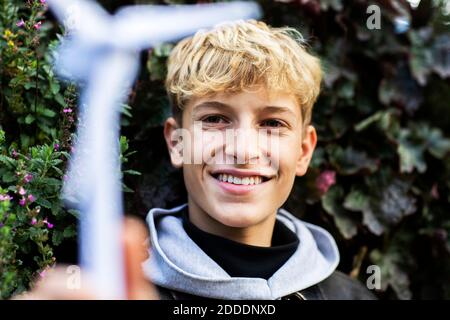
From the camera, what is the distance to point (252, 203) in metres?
1.37

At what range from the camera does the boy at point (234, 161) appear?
52.9 inches

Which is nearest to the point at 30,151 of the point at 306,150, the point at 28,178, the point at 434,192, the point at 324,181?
the point at 28,178

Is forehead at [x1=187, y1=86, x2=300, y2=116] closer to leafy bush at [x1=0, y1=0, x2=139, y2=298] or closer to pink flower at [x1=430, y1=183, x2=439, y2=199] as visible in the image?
leafy bush at [x1=0, y1=0, x2=139, y2=298]

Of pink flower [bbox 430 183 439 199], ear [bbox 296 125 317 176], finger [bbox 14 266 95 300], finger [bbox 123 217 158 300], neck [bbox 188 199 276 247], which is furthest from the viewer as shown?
pink flower [bbox 430 183 439 199]

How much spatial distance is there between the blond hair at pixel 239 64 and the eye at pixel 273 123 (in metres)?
0.08

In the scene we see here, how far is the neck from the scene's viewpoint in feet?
4.74

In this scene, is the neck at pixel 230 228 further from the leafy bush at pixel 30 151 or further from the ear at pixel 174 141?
the leafy bush at pixel 30 151

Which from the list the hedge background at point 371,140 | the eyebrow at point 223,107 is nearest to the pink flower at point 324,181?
the hedge background at point 371,140

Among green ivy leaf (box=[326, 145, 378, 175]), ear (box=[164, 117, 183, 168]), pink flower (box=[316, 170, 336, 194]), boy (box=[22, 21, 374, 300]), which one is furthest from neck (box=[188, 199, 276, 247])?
green ivy leaf (box=[326, 145, 378, 175])

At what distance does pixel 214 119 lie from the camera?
139 cm

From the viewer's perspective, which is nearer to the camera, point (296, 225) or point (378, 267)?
point (296, 225)
